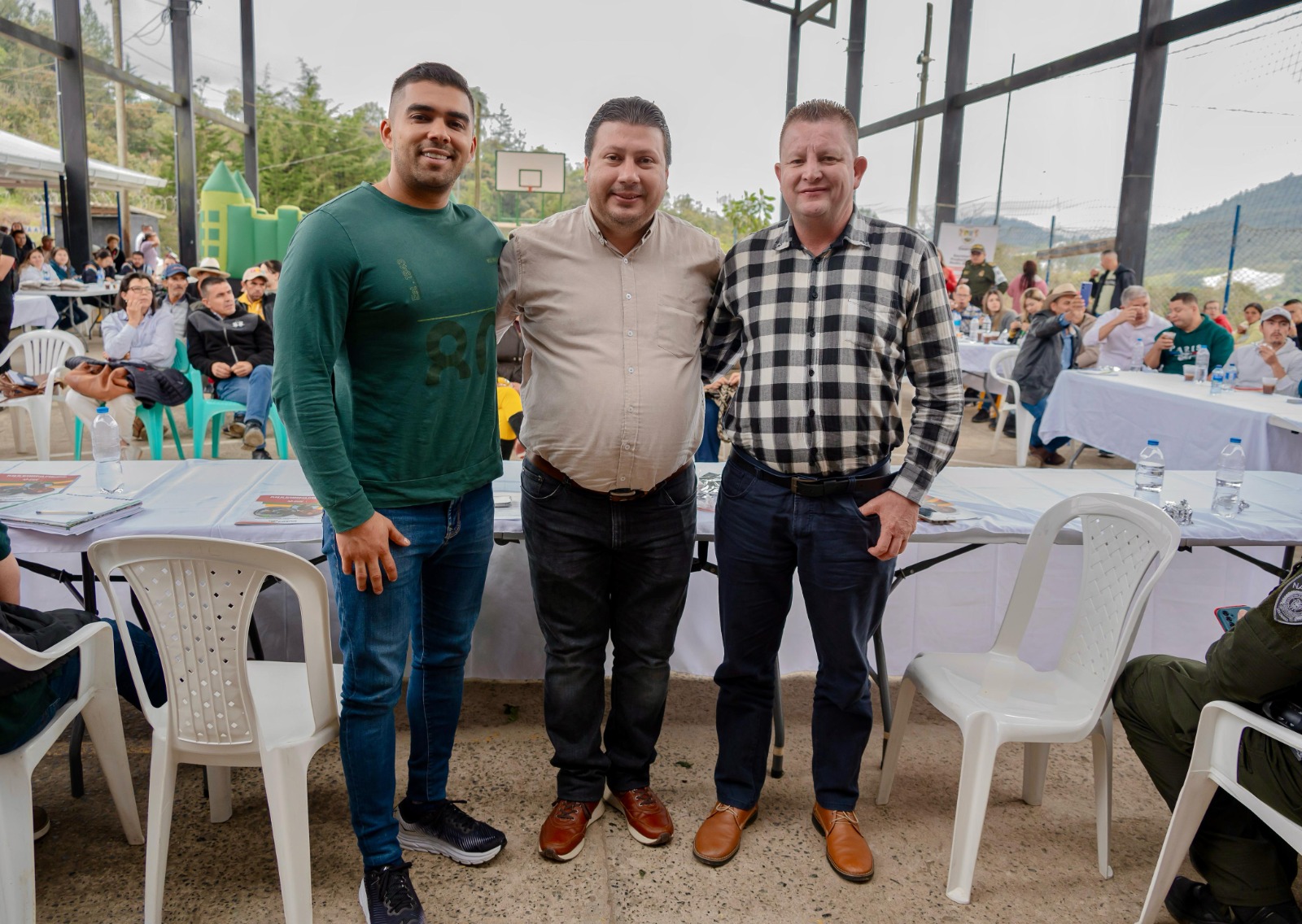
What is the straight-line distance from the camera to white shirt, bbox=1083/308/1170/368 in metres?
6.61

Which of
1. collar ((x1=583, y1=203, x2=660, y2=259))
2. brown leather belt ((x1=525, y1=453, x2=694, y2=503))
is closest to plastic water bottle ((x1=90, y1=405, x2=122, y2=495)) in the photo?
brown leather belt ((x1=525, y1=453, x2=694, y2=503))

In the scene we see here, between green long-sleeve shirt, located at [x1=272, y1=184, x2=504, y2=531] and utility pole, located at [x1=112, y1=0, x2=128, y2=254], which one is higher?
utility pole, located at [x1=112, y1=0, x2=128, y2=254]

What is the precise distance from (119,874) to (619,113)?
1.85m

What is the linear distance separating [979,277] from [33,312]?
35.1ft

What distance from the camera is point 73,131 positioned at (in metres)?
12.0

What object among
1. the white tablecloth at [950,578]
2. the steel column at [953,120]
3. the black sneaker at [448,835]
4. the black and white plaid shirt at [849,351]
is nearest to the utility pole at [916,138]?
the steel column at [953,120]

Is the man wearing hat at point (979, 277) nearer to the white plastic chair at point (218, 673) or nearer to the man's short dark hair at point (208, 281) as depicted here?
the man's short dark hair at point (208, 281)

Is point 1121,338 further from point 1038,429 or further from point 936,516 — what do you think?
point 936,516

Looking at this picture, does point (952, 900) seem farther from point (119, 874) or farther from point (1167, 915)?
point (119, 874)

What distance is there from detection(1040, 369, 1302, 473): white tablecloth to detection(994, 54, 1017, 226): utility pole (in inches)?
283

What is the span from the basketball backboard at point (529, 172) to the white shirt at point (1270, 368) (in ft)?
51.9

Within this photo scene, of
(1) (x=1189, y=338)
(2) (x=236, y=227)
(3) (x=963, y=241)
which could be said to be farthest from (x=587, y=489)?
(2) (x=236, y=227)

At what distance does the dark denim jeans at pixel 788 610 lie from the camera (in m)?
1.79

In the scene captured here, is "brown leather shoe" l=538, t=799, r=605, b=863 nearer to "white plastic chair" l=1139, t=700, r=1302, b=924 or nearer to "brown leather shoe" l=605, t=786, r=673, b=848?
"brown leather shoe" l=605, t=786, r=673, b=848
